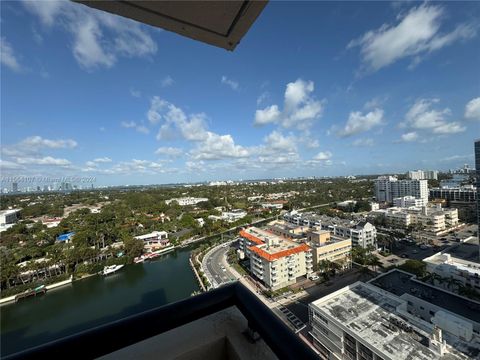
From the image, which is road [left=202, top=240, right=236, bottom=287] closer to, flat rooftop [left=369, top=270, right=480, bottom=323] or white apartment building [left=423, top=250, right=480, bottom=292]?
flat rooftop [left=369, top=270, right=480, bottom=323]

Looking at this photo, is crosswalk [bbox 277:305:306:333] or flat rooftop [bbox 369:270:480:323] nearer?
flat rooftop [bbox 369:270:480:323]

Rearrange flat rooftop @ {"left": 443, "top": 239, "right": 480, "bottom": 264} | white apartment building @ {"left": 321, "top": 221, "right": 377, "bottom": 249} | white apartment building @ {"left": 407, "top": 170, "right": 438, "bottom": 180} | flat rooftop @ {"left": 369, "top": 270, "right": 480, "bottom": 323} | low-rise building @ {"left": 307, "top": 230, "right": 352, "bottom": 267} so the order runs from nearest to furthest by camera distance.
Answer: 1. flat rooftop @ {"left": 369, "top": 270, "right": 480, "bottom": 323}
2. low-rise building @ {"left": 307, "top": 230, "right": 352, "bottom": 267}
3. flat rooftop @ {"left": 443, "top": 239, "right": 480, "bottom": 264}
4. white apartment building @ {"left": 321, "top": 221, "right": 377, "bottom": 249}
5. white apartment building @ {"left": 407, "top": 170, "right": 438, "bottom": 180}

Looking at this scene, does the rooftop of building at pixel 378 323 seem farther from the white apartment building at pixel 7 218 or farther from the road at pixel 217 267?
the white apartment building at pixel 7 218

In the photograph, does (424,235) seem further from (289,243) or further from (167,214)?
(167,214)

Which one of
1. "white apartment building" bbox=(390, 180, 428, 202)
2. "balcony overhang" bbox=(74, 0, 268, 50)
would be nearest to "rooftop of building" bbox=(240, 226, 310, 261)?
"balcony overhang" bbox=(74, 0, 268, 50)

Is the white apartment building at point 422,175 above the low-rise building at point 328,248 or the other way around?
above

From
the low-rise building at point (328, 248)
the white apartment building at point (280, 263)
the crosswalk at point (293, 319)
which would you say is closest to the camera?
the crosswalk at point (293, 319)

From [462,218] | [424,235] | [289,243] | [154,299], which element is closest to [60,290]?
[154,299]

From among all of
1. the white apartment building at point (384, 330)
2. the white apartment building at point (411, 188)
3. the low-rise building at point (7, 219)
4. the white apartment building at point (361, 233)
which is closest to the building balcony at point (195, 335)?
the white apartment building at point (384, 330)

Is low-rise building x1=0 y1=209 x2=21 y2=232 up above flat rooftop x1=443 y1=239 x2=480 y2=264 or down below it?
above
